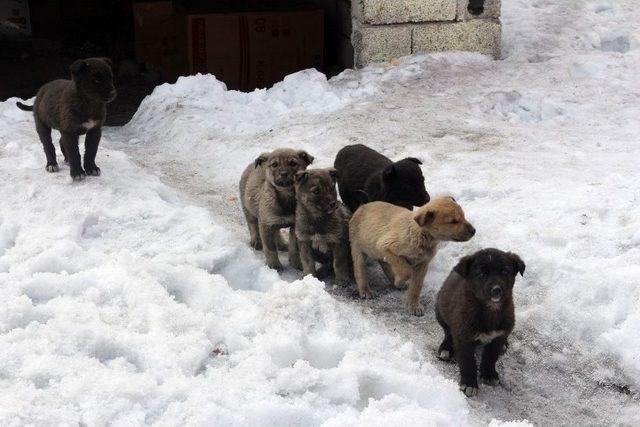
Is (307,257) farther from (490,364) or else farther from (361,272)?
(490,364)

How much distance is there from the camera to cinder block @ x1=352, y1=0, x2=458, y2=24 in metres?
10.5

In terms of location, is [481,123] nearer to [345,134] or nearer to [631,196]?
[345,134]

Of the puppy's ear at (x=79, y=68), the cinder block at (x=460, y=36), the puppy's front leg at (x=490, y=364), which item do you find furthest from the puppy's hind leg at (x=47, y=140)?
the cinder block at (x=460, y=36)

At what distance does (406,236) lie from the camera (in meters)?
5.33

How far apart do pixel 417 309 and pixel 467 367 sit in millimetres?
978

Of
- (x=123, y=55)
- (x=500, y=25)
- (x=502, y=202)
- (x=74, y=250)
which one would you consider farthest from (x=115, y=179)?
(x=123, y=55)

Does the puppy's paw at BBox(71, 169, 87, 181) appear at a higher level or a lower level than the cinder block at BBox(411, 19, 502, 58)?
lower

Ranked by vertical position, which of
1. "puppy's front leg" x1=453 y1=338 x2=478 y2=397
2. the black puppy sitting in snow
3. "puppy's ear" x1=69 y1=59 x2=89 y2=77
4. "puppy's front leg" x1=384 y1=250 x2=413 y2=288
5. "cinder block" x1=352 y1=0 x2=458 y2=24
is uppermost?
"puppy's ear" x1=69 y1=59 x2=89 y2=77

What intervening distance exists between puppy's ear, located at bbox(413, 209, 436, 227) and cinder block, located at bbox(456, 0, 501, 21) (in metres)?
6.19

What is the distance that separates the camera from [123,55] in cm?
1609

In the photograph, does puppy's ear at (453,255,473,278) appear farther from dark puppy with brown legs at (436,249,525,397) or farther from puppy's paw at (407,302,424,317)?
puppy's paw at (407,302,424,317)

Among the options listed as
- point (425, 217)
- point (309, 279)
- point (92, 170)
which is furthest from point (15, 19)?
point (425, 217)

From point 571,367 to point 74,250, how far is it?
3.54m

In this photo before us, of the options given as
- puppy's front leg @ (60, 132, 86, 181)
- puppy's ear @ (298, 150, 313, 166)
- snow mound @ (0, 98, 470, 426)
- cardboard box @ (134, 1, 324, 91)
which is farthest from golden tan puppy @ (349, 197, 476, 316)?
cardboard box @ (134, 1, 324, 91)
